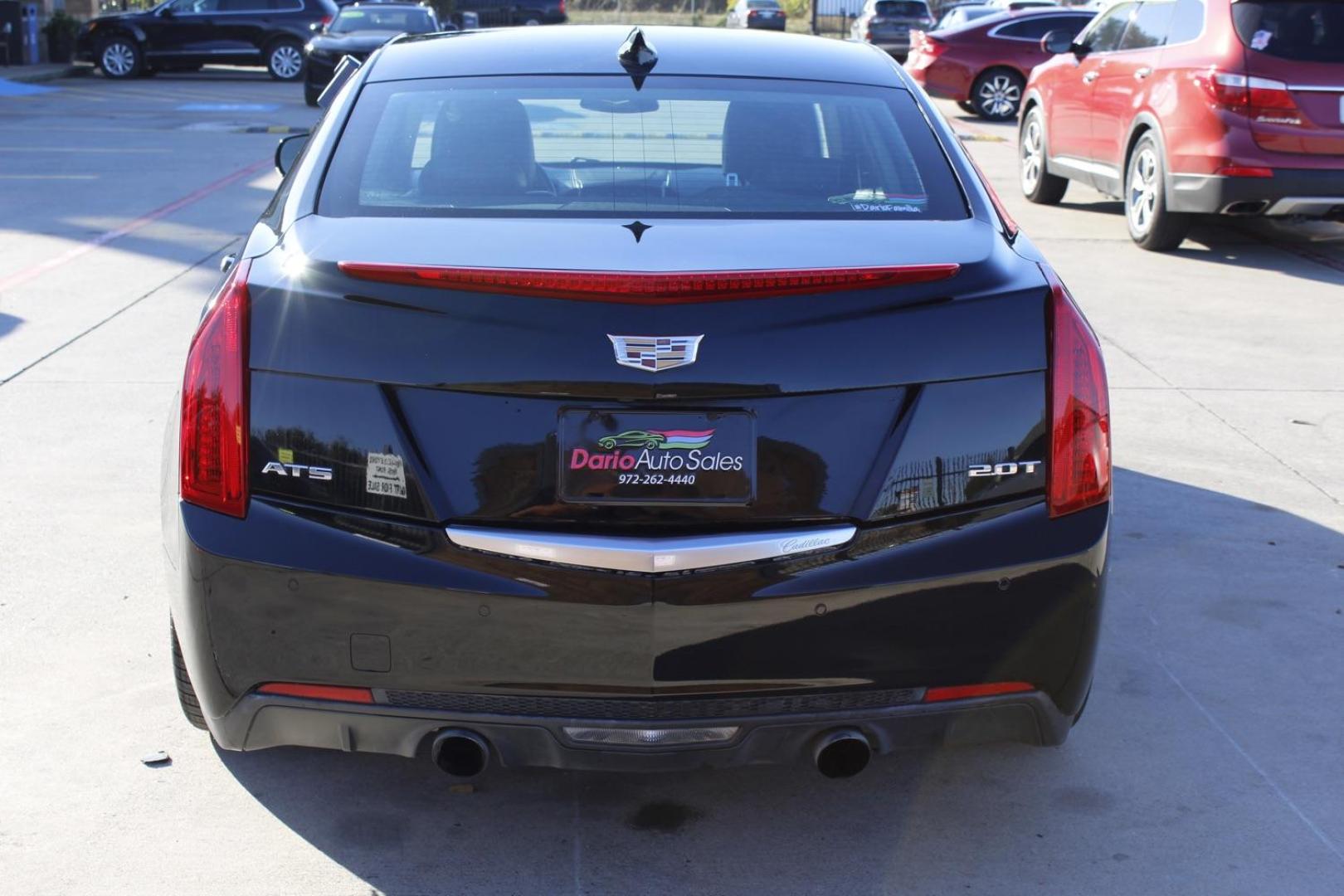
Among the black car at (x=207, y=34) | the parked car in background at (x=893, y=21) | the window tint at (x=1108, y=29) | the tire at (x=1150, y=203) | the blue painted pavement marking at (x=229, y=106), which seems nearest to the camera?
the tire at (x=1150, y=203)

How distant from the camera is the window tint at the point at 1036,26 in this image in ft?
74.5

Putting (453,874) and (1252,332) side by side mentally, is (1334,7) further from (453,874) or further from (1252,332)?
(453,874)

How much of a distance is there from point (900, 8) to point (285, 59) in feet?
56.3

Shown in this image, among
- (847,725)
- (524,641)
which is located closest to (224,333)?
(524,641)

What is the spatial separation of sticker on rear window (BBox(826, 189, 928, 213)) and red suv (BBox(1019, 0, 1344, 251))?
696 cm

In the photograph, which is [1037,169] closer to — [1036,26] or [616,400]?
[1036,26]

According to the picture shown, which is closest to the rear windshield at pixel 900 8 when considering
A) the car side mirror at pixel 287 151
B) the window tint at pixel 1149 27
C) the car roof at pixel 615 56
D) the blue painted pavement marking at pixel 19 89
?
the blue painted pavement marking at pixel 19 89

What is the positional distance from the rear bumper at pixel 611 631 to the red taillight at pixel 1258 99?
7.59 meters

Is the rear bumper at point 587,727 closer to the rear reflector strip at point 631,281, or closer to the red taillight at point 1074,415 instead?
the red taillight at point 1074,415

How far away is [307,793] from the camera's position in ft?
11.3

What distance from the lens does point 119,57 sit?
92.1 feet

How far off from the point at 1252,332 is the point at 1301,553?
11.7 ft

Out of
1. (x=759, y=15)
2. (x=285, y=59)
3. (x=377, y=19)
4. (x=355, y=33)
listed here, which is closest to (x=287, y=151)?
(x=355, y=33)

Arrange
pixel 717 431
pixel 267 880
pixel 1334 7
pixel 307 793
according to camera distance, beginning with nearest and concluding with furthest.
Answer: pixel 717 431
pixel 267 880
pixel 307 793
pixel 1334 7
